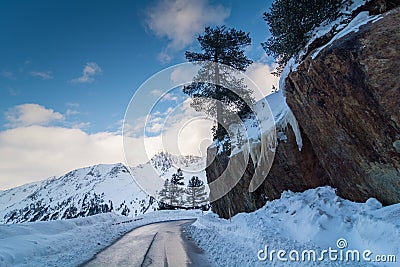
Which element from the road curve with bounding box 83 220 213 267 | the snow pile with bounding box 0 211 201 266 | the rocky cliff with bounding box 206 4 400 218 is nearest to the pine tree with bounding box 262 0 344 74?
the rocky cliff with bounding box 206 4 400 218

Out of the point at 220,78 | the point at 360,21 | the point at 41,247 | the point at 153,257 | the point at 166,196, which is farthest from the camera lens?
the point at 166,196

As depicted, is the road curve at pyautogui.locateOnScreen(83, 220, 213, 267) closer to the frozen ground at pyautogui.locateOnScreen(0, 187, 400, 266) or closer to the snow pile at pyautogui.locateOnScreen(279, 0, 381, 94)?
the frozen ground at pyautogui.locateOnScreen(0, 187, 400, 266)

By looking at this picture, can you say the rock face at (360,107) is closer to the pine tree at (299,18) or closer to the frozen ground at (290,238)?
the frozen ground at (290,238)

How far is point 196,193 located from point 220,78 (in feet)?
117

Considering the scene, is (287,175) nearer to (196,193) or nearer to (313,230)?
(313,230)

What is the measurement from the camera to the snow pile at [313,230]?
5156mm

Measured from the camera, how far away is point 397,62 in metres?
5.66

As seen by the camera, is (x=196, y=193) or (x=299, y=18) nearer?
(x=299, y=18)

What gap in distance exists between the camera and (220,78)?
60.1ft

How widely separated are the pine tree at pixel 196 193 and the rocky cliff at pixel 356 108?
132 feet

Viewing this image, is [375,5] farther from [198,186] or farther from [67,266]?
[198,186]

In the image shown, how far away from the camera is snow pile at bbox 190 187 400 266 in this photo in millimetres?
5156

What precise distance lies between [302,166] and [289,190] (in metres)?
1.41

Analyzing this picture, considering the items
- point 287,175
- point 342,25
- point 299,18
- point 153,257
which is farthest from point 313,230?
point 299,18
